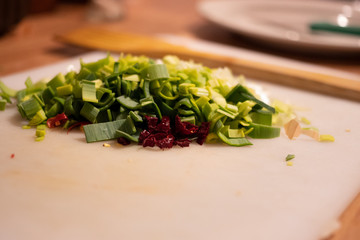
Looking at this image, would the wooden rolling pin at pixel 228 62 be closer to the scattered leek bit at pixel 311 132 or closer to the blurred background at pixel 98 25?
the blurred background at pixel 98 25

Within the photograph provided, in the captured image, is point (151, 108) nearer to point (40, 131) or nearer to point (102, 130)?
point (102, 130)

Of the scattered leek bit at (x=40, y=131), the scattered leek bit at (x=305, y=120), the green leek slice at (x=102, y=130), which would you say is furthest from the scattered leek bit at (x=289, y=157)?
the scattered leek bit at (x=40, y=131)

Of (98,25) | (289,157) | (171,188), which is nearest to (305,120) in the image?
(289,157)

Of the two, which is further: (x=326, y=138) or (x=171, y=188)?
(x=326, y=138)

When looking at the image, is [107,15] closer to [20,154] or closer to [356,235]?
[20,154]

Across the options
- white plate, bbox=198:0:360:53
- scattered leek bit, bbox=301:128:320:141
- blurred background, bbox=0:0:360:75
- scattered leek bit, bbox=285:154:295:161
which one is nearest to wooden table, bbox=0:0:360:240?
blurred background, bbox=0:0:360:75

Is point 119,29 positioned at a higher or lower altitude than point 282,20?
lower

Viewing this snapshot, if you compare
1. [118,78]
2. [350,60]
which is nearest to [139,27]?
[350,60]
